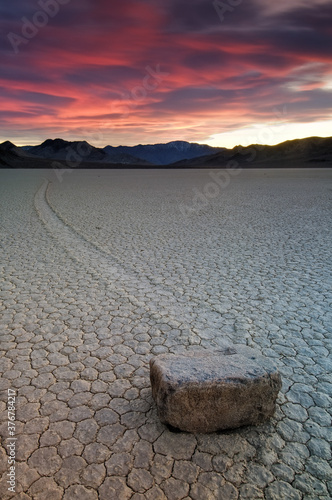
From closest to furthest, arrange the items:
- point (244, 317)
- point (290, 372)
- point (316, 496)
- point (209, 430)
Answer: point (316, 496) < point (209, 430) < point (290, 372) < point (244, 317)

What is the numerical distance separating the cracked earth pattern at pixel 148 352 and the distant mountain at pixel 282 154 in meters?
91.3

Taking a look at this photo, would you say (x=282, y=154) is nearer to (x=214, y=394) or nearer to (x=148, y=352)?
(x=148, y=352)

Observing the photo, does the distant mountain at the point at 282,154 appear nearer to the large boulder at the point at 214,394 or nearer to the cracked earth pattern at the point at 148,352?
the cracked earth pattern at the point at 148,352

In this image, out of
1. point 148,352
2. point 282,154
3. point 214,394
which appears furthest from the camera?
point 282,154

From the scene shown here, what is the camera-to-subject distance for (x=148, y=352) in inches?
140

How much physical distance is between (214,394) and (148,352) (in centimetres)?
121

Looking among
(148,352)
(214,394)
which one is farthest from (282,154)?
(214,394)

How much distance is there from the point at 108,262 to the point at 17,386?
3.69m

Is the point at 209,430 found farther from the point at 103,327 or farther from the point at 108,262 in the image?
the point at 108,262

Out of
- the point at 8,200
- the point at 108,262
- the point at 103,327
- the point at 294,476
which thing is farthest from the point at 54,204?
the point at 294,476

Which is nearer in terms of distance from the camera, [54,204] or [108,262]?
[108,262]

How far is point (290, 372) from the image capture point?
10.7 feet

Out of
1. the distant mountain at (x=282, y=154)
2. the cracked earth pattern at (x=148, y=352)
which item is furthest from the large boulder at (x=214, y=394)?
the distant mountain at (x=282, y=154)

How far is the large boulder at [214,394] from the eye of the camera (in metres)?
2.45
